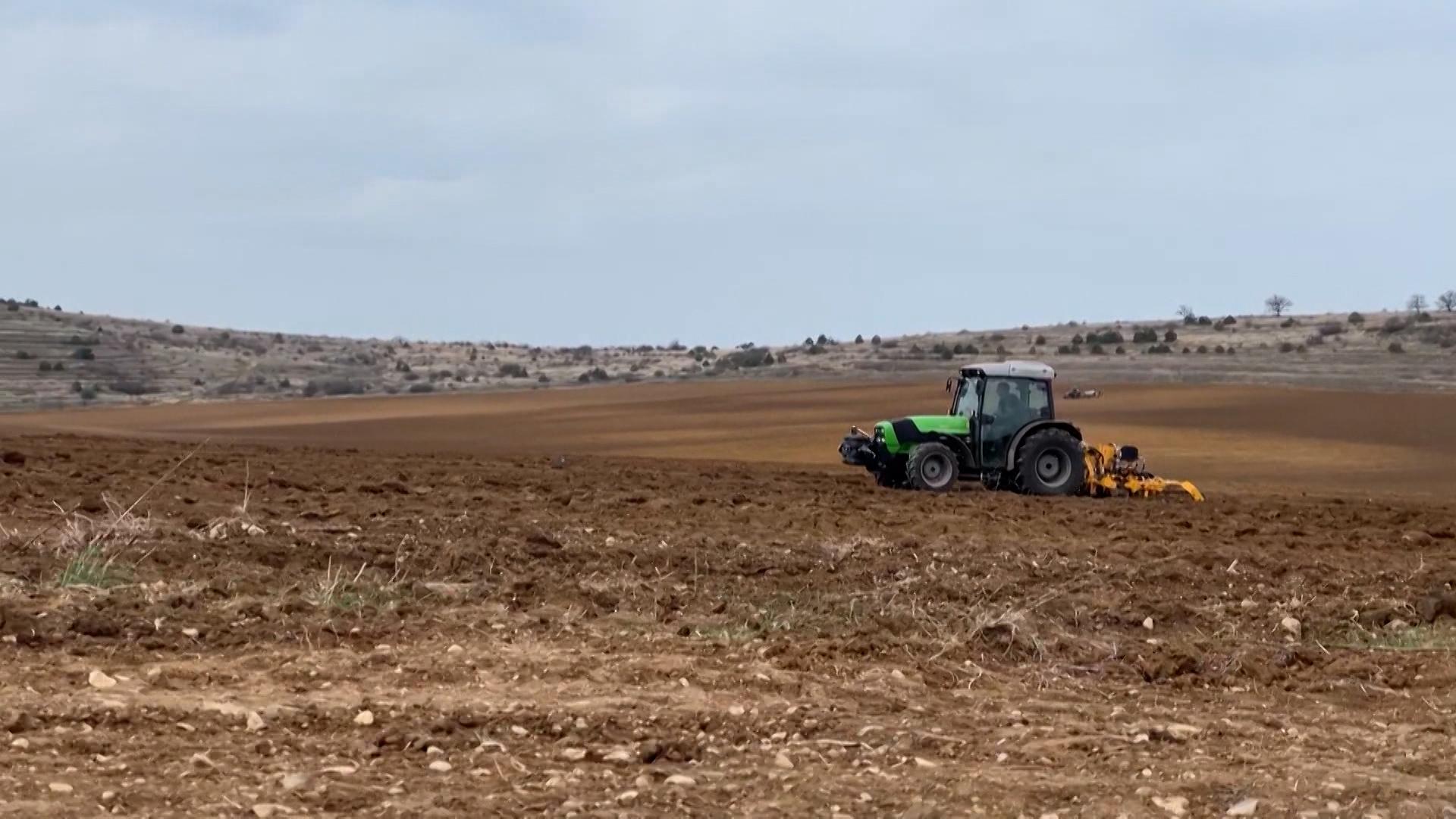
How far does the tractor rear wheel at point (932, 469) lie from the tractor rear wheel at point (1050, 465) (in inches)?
32.7

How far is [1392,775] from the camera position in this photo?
278 inches

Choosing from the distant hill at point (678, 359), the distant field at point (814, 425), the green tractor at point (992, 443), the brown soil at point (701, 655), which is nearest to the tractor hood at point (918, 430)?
the green tractor at point (992, 443)

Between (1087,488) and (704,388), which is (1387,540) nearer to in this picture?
(1087,488)

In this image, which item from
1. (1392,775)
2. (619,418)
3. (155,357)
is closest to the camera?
(1392,775)

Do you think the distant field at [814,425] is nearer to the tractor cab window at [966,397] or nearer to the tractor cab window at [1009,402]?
the tractor cab window at [1009,402]

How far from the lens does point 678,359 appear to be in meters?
81.2

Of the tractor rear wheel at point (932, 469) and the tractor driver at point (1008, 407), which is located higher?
the tractor driver at point (1008, 407)

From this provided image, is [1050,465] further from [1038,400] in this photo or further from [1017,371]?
[1017,371]

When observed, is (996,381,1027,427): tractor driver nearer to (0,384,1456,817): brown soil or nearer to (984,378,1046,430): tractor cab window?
(984,378,1046,430): tractor cab window

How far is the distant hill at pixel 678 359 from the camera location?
48.4 meters

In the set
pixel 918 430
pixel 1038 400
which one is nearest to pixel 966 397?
pixel 918 430

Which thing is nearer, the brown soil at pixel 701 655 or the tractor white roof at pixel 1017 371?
the brown soil at pixel 701 655

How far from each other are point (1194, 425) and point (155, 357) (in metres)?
48.2

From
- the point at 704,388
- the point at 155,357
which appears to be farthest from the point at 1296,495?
the point at 155,357
